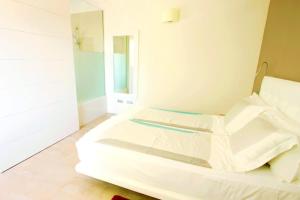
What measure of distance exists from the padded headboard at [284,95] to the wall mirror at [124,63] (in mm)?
2215

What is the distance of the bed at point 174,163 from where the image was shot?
1090 mm

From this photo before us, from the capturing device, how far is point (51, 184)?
1596 millimetres

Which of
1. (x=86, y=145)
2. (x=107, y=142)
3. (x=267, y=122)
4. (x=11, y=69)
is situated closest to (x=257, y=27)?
(x=267, y=122)

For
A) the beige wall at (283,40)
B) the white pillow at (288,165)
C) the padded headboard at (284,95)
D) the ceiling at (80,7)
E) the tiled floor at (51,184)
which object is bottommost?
the tiled floor at (51,184)

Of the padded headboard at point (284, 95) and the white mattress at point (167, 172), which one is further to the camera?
the padded headboard at point (284, 95)

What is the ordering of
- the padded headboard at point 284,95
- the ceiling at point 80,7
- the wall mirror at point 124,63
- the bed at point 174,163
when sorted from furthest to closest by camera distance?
1. the wall mirror at point 124,63
2. the ceiling at point 80,7
3. the padded headboard at point 284,95
4. the bed at point 174,163

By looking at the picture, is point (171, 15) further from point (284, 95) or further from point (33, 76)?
point (33, 76)

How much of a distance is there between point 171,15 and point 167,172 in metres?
2.43

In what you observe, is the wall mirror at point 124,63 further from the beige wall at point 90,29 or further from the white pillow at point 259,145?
the white pillow at point 259,145

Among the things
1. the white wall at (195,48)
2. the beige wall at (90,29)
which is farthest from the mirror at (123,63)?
the beige wall at (90,29)

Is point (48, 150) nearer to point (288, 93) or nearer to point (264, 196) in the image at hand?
point (264, 196)

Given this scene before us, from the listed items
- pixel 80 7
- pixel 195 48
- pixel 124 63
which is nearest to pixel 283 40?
pixel 195 48

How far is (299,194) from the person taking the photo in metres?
0.99

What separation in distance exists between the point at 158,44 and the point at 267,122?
2186 millimetres
